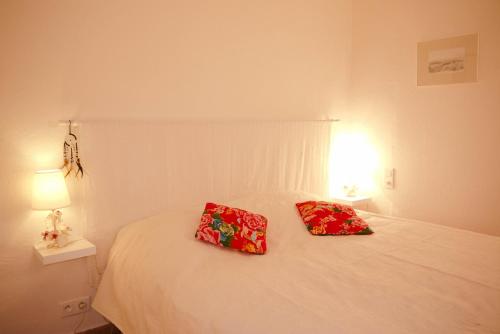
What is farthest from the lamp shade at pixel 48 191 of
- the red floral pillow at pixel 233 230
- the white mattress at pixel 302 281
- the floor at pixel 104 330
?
the floor at pixel 104 330

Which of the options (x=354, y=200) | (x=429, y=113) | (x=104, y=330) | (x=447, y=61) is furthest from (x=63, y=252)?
(x=447, y=61)

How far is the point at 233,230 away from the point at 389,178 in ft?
6.11

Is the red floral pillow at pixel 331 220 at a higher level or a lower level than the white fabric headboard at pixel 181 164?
lower

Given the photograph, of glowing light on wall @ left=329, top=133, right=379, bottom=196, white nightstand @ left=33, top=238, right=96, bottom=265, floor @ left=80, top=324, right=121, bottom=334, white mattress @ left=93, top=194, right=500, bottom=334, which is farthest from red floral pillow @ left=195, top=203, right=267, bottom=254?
glowing light on wall @ left=329, top=133, right=379, bottom=196

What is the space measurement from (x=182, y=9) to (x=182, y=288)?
180cm

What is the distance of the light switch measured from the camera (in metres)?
3.58

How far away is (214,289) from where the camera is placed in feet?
5.79

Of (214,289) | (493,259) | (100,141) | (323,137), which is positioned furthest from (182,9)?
(493,259)

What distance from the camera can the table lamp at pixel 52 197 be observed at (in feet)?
7.06

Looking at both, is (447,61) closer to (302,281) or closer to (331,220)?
(331,220)

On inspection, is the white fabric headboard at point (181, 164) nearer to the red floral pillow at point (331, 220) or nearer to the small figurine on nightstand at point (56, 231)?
the small figurine on nightstand at point (56, 231)

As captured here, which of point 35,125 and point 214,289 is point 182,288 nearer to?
point 214,289

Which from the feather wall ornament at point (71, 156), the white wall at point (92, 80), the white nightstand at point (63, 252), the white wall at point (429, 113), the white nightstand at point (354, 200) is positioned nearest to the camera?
the white nightstand at point (63, 252)

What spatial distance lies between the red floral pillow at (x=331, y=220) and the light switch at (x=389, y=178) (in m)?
0.99
